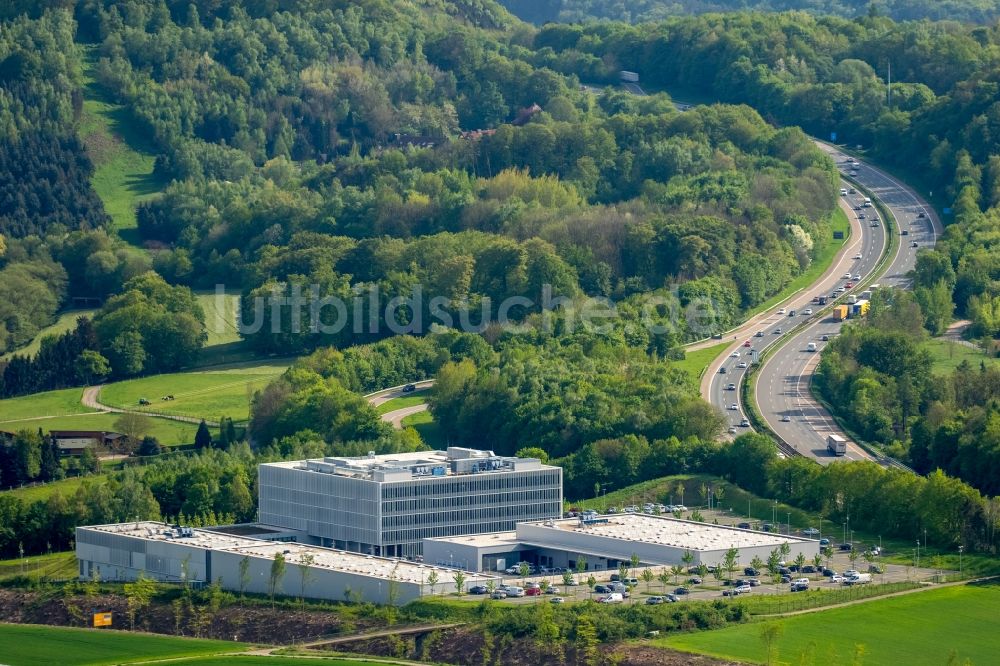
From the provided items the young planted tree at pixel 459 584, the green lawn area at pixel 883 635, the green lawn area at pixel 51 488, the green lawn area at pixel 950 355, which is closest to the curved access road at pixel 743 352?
the green lawn area at pixel 950 355

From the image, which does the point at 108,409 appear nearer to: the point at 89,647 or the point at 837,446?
the point at 837,446

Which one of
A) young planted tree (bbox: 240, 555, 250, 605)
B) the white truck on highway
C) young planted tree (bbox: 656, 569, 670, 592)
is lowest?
young planted tree (bbox: 240, 555, 250, 605)

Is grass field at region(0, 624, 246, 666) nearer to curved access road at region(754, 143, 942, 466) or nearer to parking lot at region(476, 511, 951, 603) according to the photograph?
parking lot at region(476, 511, 951, 603)

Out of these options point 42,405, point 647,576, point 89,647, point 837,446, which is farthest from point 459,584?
point 42,405

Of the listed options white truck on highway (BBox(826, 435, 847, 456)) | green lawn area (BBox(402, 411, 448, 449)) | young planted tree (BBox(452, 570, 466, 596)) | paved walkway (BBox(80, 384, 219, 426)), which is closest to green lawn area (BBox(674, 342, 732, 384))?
green lawn area (BBox(402, 411, 448, 449))

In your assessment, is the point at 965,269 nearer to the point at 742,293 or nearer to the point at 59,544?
the point at 742,293
